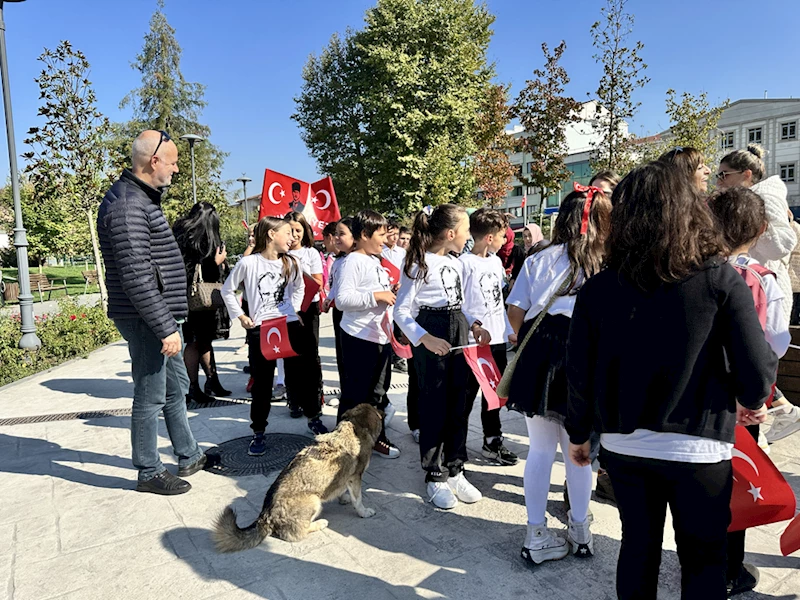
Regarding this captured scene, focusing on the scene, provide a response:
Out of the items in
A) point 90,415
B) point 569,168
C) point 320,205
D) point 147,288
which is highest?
point 569,168

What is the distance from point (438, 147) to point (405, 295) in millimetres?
22601

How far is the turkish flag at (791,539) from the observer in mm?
2453

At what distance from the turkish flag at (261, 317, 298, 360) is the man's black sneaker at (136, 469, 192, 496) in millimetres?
1129

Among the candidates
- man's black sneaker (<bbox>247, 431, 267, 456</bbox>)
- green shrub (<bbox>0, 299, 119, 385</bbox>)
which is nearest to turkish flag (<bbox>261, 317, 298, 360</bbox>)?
man's black sneaker (<bbox>247, 431, 267, 456</bbox>)

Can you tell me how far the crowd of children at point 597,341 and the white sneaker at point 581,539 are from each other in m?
Answer: 0.01

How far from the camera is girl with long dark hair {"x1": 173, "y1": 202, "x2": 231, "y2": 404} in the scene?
5.64 m

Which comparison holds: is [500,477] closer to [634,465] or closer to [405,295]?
[405,295]

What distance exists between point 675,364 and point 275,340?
10.9 feet

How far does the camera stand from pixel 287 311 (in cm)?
475

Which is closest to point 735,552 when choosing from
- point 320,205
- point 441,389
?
point 441,389

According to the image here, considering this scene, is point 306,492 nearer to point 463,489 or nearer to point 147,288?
point 463,489

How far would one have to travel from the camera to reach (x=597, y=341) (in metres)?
1.88

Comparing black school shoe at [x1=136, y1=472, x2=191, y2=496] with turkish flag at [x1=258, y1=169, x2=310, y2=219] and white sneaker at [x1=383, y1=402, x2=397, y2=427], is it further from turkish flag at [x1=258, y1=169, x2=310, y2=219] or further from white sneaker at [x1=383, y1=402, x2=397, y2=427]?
turkish flag at [x1=258, y1=169, x2=310, y2=219]

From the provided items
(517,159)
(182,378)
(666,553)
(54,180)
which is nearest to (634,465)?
(666,553)
